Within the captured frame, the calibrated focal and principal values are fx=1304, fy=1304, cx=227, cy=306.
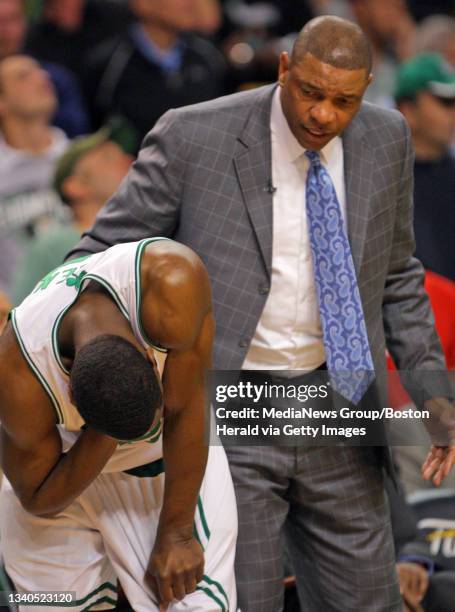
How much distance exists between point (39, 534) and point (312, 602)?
0.78m

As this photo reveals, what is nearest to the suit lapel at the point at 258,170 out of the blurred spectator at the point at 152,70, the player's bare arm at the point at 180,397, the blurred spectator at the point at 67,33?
the player's bare arm at the point at 180,397

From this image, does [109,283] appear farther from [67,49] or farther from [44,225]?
[67,49]

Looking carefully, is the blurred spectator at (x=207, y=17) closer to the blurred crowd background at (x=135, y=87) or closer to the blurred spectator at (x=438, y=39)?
the blurred crowd background at (x=135, y=87)

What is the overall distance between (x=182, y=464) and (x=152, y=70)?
12.3ft

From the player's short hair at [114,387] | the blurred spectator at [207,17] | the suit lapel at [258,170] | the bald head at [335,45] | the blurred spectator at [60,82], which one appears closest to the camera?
the player's short hair at [114,387]

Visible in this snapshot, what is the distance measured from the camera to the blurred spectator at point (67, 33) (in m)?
6.90

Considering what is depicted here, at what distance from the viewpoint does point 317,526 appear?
343 centimetres

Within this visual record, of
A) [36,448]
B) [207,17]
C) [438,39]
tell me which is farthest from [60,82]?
[36,448]

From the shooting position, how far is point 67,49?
273 inches

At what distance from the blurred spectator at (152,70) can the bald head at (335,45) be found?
10.4 ft

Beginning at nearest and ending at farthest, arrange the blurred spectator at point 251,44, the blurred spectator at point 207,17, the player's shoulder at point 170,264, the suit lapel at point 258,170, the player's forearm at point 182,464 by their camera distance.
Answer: the player's shoulder at point 170,264, the player's forearm at point 182,464, the suit lapel at point 258,170, the blurred spectator at point 251,44, the blurred spectator at point 207,17

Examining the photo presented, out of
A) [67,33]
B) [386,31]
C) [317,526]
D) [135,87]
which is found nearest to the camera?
[317,526]

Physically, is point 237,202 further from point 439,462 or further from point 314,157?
point 439,462

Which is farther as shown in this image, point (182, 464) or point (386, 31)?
point (386, 31)
